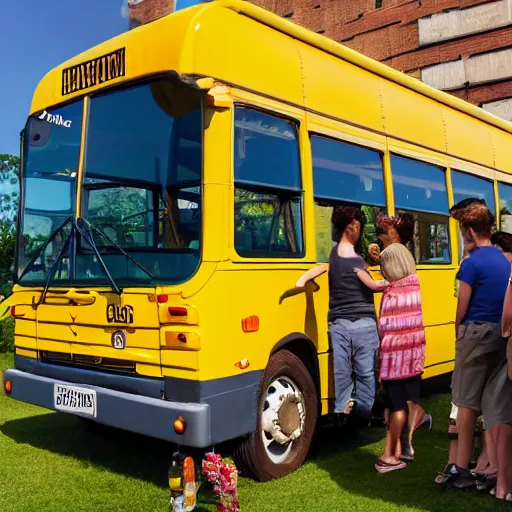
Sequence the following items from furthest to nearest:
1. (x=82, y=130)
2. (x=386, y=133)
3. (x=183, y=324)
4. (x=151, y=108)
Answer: (x=386, y=133) → (x=82, y=130) → (x=151, y=108) → (x=183, y=324)

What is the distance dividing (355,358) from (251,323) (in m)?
1.06

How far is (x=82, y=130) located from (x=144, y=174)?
70 centimetres

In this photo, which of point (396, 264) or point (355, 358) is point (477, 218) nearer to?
point (396, 264)

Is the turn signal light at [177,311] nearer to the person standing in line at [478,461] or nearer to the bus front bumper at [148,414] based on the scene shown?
the bus front bumper at [148,414]

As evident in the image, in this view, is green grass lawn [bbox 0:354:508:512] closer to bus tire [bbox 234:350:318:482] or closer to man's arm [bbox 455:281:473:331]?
bus tire [bbox 234:350:318:482]

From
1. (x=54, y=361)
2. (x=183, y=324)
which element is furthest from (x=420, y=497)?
(x=54, y=361)

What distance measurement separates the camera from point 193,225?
464 centimetres

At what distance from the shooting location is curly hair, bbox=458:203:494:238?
455 cm

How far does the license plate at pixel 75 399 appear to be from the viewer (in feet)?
16.1

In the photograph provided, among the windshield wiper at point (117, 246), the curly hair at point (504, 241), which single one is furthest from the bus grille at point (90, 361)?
the curly hair at point (504, 241)

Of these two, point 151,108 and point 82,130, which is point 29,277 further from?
point 151,108

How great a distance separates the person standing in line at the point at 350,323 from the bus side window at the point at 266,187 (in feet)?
1.16

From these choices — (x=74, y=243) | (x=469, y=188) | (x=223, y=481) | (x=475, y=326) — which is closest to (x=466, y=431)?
(x=475, y=326)

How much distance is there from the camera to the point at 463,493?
4590 mm
